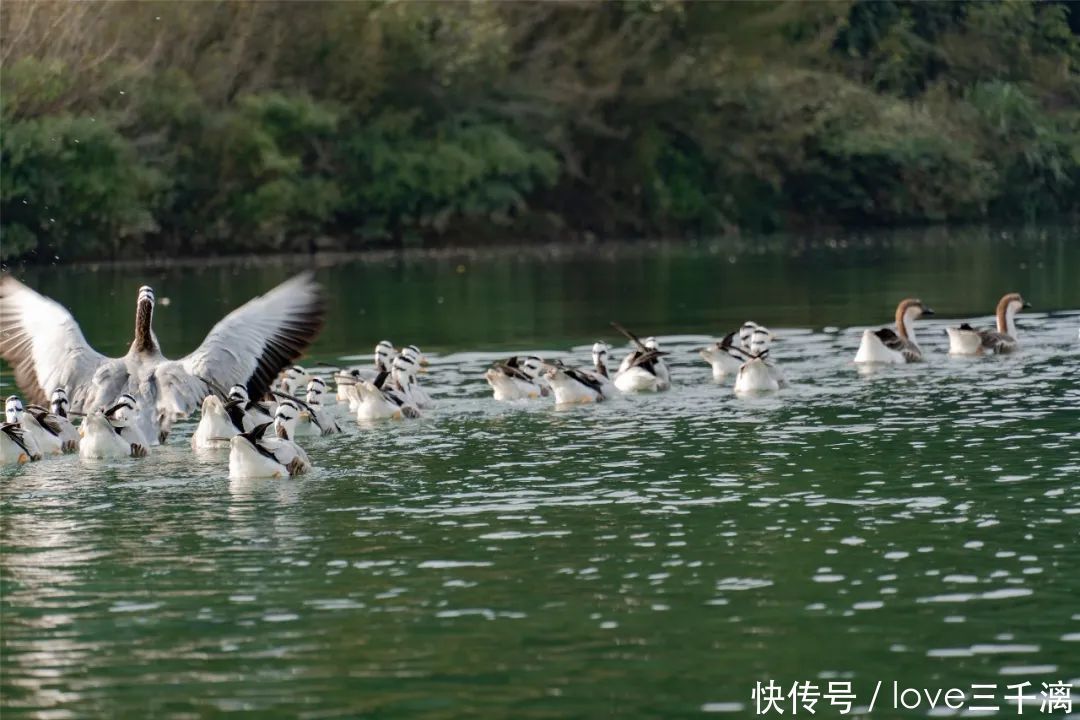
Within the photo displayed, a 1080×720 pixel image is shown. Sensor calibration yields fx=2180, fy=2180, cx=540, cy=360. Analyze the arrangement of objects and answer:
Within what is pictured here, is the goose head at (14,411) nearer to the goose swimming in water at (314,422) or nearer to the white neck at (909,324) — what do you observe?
the goose swimming in water at (314,422)

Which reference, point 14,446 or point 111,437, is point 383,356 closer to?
point 111,437

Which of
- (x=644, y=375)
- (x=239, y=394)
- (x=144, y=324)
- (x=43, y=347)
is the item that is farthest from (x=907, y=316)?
(x=43, y=347)

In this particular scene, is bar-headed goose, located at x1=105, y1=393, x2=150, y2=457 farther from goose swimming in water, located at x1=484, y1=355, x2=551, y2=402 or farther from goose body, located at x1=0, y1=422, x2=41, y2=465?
goose swimming in water, located at x1=484, y1=355, x2=551, y2=402

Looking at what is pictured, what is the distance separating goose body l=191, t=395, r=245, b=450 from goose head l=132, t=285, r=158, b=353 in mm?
1299

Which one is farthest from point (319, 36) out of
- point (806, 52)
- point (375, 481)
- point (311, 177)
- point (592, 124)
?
point (375, 481)

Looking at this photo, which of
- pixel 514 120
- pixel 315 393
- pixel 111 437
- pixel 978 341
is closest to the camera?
pixel 111 437

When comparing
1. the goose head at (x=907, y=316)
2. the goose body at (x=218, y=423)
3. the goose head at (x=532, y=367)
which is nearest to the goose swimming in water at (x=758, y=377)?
the goose head at (x=532, y=367)

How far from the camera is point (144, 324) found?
66.0ft

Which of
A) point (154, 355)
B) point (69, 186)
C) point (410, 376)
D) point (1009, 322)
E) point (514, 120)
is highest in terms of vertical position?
point (514, 120)

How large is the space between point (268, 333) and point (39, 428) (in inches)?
96.8

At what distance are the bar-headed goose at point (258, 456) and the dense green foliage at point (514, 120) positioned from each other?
3656cm

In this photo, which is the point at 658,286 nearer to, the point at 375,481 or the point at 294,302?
the point at 294,302

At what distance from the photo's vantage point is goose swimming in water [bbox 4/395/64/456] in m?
19.1

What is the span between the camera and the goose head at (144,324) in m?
20.1
